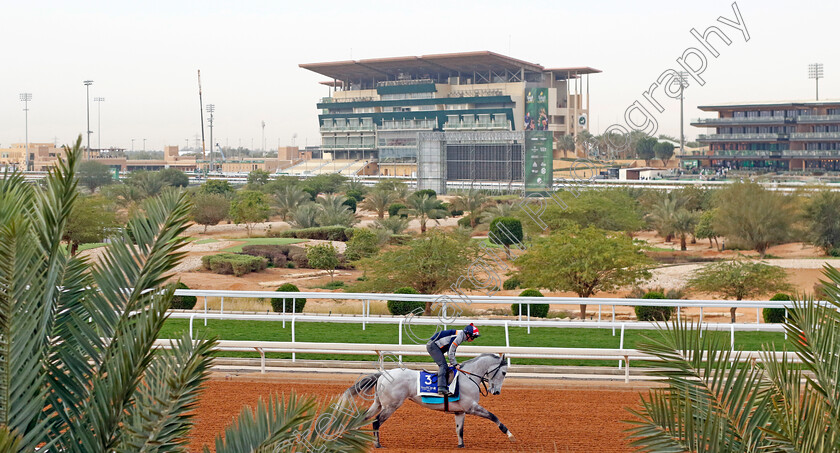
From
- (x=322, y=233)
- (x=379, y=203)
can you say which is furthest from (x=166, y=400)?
(x=379, y=203)

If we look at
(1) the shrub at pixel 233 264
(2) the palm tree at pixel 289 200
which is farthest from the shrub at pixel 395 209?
(1) the shrub at pixel 233 264

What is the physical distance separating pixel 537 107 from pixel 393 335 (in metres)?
99.6

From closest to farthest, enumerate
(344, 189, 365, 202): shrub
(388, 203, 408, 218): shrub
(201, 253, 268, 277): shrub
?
(201, 253, 268, 277): shrub, (388, 203, 408, 218): shrub, (344, 189, 365, 202): shrub

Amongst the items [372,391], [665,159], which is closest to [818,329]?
[372,391]

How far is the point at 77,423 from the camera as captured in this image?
3992 millimetres

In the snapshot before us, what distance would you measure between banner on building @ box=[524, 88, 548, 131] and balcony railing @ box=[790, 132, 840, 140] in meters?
33.7

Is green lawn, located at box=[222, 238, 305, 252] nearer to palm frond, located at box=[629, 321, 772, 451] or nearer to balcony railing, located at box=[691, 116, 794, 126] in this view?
palm frond, located at box=[629, 321, 772, 451]

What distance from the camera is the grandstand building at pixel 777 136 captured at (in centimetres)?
8325

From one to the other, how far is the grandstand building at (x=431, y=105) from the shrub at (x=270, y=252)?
74.7 meters

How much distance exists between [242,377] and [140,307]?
848 centimetres

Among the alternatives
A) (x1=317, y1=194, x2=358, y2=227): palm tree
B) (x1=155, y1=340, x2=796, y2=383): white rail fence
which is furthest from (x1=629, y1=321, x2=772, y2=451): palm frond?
(x1=317, y1=194, x2=358, y2=227): palm tree

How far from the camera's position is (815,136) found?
83.2 meters

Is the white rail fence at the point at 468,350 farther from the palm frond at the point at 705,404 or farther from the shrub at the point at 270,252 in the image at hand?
the shrub at the point at 270,252

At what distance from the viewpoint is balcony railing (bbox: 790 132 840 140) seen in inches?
3238
